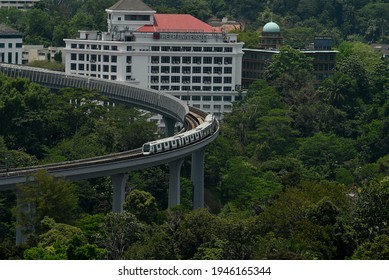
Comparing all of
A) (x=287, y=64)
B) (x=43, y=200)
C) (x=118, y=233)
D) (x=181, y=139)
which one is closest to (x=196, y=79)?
(x=287, y=64)

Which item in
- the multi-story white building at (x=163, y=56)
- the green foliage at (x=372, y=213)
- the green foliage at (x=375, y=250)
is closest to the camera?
the green foliage at (x=375, y=250)

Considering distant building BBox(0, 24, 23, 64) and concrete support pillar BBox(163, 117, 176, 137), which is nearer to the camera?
concrete support pillar BBox(163, 117, 176, 137)

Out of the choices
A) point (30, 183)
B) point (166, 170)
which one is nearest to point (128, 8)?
point (166, 170)

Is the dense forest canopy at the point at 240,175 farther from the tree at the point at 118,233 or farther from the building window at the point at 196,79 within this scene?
the building window at the point at 196,79

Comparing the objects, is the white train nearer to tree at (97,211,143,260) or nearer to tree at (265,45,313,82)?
tree at (97,211,143,260)

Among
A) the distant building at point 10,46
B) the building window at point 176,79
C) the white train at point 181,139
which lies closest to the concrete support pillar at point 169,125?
the white train at point 181,139

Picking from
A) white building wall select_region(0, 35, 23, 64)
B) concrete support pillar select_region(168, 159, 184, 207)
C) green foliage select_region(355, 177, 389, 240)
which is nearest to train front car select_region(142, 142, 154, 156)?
concrete support pillar select_region(168, 159, 184, 207)
